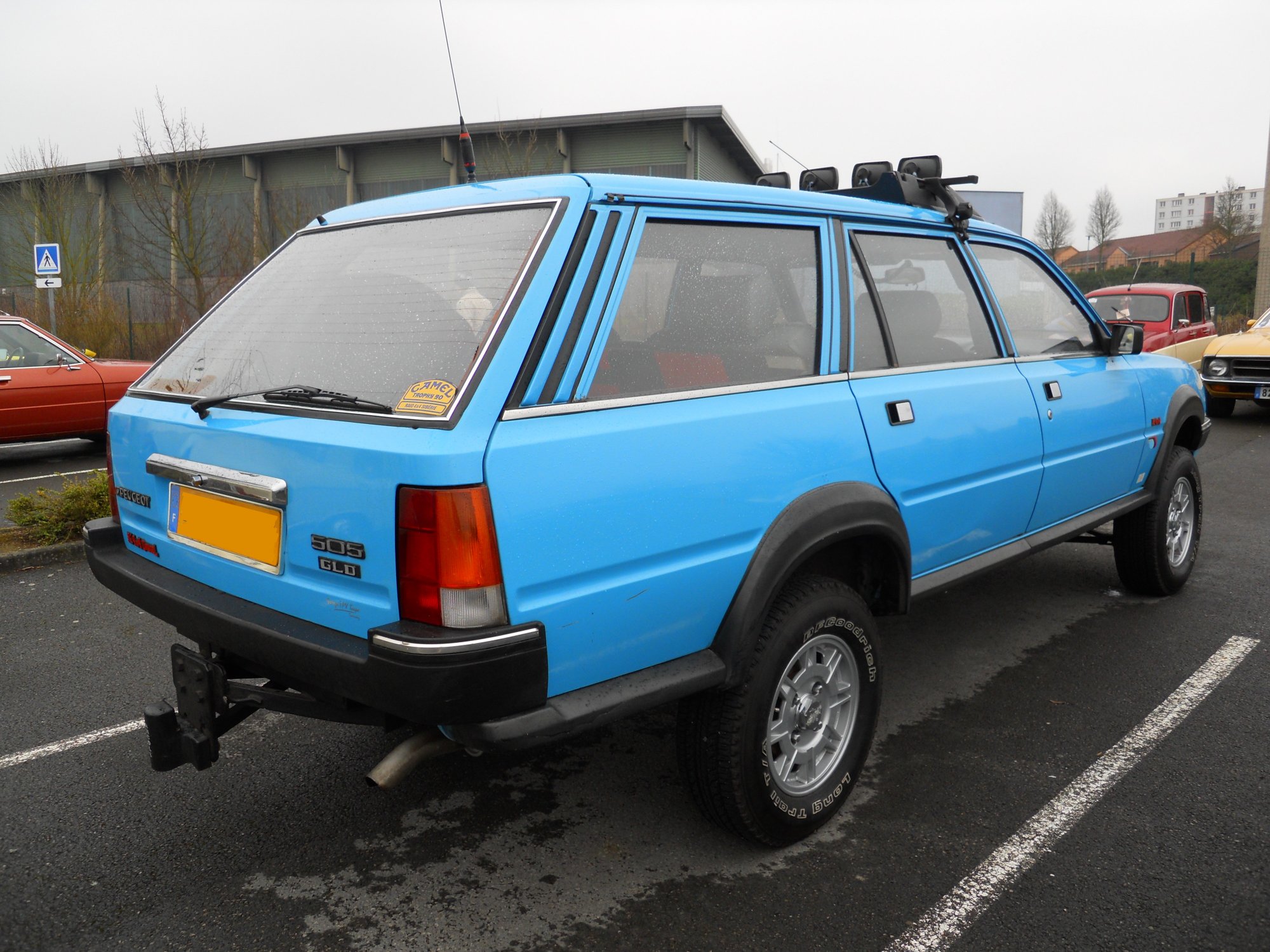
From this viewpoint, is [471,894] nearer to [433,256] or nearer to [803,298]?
[433,256]

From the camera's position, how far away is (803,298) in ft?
9.27

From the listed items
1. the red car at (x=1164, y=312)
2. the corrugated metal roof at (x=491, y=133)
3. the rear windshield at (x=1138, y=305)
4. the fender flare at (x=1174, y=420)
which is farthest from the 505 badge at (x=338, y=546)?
the corrugated metal roof at (x=491, y=133)

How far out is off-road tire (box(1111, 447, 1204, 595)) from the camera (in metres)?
4.60

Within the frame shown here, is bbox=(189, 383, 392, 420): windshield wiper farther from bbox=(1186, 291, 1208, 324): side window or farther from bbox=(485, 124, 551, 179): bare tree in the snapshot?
bbox=(485, 124, 551, 179): bare tree

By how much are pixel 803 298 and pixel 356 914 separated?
2.12 meters

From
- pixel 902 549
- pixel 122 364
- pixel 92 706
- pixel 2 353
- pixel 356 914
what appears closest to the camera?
pixel 356 914

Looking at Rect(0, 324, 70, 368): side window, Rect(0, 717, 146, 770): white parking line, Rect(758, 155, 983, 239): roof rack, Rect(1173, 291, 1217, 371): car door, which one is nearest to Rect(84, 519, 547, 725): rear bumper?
Rect(0, 717, 146, 770): white parking line

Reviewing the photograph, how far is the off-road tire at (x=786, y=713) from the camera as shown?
2.42m

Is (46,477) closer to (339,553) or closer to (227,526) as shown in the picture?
(227,526)

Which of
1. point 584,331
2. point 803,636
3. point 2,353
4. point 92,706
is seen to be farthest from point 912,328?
point 2,353

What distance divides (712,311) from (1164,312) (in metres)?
12.5

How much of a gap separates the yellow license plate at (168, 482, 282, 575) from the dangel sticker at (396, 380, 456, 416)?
0.43m

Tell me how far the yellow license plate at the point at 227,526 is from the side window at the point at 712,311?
2.78 ft

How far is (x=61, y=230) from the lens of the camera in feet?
62.0
